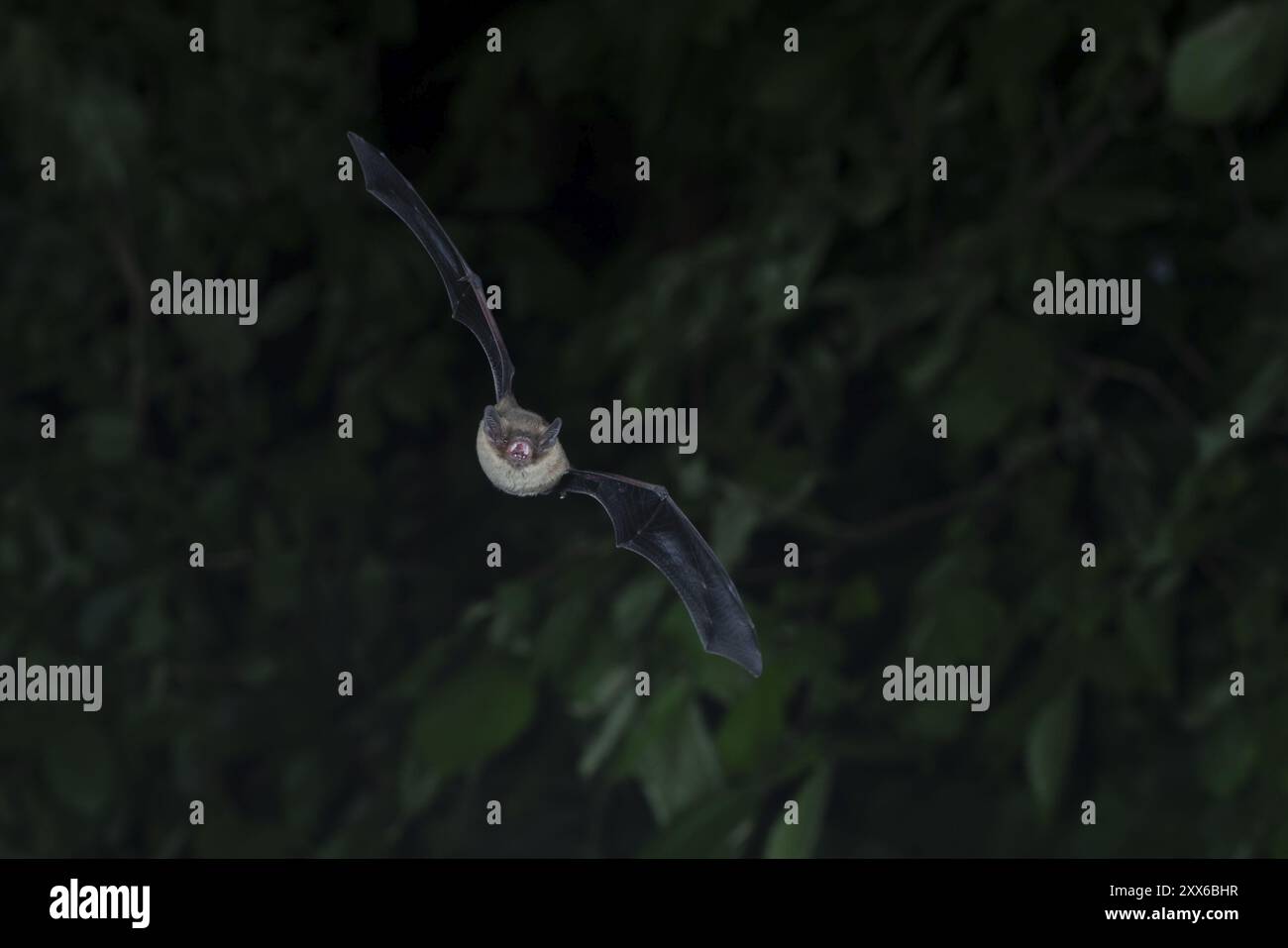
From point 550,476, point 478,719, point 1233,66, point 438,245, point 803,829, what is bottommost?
point 803,829

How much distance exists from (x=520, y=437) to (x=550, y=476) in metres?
0.02

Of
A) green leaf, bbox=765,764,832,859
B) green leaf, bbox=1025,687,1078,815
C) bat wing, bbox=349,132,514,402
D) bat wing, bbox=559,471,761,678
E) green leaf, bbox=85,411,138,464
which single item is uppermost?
green leaf, bbox=85,411,138,464

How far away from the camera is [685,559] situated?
3.80ft

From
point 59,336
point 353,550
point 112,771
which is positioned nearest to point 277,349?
point 59,336

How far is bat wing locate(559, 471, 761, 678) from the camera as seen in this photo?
3.09 ft

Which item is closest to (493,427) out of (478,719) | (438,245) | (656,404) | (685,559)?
(438,245)

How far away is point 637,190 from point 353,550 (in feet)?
3.57

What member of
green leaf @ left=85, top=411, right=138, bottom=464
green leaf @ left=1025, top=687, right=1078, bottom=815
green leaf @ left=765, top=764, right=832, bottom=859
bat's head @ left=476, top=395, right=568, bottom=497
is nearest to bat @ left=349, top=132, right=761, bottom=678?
bat's head @ left=476, top=395, right=568, bottom=497

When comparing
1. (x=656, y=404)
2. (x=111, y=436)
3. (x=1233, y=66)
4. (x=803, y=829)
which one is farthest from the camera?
(x=111, y=436)

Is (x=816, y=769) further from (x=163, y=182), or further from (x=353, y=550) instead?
(x=163, y=182)

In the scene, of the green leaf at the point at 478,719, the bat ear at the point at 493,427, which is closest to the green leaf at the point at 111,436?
the green leaf at the point at 478,719

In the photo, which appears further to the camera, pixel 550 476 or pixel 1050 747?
pixel 1050 747

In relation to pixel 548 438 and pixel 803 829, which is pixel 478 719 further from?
pixel 548 438

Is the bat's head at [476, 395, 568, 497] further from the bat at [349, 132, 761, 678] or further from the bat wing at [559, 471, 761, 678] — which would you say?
the bat wing at [559, 471, 761, 678]
